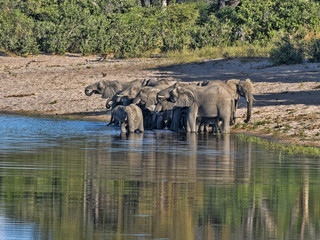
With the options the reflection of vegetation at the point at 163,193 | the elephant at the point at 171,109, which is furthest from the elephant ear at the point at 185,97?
the reflection of vegetation at the point at 163,193

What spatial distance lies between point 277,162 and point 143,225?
8.35 metres

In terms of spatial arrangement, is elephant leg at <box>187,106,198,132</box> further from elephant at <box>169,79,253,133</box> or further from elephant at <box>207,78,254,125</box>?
elephant at <box>207,78,254,125</box>

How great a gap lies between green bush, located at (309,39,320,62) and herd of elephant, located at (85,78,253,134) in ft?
48.4

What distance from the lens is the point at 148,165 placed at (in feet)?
56.6

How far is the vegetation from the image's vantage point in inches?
2061

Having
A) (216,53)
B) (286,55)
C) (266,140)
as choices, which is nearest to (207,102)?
(266,140)

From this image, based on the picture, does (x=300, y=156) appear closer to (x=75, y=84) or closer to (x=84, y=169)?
(x=84, y=169)

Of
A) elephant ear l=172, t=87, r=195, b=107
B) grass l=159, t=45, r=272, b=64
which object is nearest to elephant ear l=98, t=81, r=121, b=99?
elephant ear l=172, t=87, r=195, b=107

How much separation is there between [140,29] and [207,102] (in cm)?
2993

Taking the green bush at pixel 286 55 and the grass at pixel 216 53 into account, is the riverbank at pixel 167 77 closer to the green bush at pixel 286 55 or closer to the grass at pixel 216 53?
the green bush at pixel 286 55

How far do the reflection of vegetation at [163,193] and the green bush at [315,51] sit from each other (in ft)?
73.2

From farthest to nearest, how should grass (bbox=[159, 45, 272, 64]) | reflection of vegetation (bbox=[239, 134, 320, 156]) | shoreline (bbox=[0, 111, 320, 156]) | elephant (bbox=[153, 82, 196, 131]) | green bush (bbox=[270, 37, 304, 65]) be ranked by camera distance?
grass (bbox=[159, 45, 272, 64]) < green bush (bbox=[270, 37, 304, 65]) < elephant (bbox=[153, 82, 196, 131]) < shoreline (bbox=[0, 111, 320, 156]) < reflection of vegetation (bbox=[239, 134, 320, 156])

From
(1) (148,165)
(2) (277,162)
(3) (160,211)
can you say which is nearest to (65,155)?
(1) (148,165)

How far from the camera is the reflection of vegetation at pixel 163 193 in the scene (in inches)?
410
